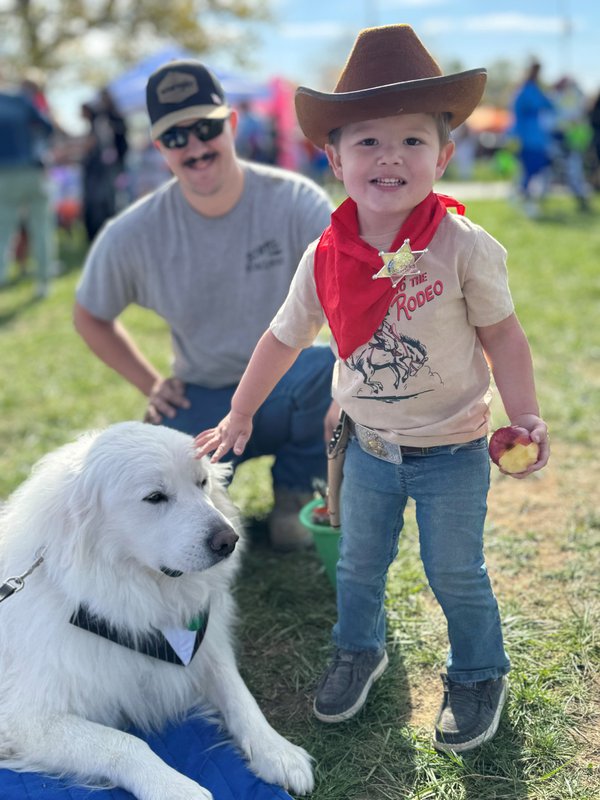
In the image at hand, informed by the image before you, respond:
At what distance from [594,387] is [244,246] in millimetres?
2840

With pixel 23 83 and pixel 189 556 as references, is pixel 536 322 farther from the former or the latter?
pixel 23 83

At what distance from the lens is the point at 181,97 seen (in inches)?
127

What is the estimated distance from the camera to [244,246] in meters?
3.48

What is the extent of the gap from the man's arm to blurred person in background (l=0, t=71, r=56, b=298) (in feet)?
18.5

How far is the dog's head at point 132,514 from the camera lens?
2273mm

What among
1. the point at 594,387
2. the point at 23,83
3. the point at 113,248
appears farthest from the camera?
the point at 23,83

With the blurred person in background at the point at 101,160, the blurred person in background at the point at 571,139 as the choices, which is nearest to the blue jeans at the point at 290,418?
the blurred person in background at the point at 101,160

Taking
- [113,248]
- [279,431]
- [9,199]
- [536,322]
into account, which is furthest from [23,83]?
[279,431]

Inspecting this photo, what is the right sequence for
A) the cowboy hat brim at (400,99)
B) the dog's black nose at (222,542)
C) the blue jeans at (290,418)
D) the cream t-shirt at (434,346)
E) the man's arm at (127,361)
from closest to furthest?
the cowboy hat brim at (400,99) → the cream t-shirt at (434,346) → the dog's black nose at (222,542) → the blue jeans at (290,418) → the man's arm at (127,361)

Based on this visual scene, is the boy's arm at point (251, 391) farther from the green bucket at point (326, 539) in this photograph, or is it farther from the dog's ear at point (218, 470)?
the green bucket at point (326, 539)

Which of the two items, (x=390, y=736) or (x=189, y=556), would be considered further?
(x=390, y=736)

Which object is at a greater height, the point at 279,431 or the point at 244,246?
the point at 244,246

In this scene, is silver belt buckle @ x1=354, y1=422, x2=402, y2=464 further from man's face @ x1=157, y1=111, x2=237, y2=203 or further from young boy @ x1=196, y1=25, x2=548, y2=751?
man's face @ x1=157, y1=111, x2=237, y2=203

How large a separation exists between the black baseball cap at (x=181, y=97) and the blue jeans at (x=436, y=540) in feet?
5.15
